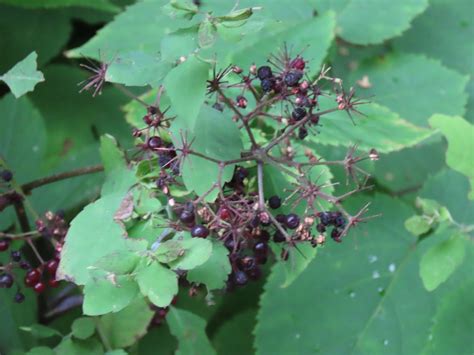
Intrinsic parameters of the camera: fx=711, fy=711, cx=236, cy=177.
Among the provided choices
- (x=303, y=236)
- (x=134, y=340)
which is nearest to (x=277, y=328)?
(x=134, y=340)

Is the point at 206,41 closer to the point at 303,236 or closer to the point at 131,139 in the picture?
the point at 303,236

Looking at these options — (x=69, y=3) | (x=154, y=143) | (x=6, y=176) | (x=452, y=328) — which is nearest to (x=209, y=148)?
(x=154, y=143)

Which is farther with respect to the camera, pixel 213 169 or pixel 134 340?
pixel 134 340

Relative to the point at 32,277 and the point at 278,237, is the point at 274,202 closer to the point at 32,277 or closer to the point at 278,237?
the point at 278,237

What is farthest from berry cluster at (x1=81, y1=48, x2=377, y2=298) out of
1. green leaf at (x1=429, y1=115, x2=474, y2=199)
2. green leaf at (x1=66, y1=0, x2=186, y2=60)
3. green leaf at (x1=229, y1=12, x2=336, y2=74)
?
green leaf at (x1=66, y1=0, x2=186, y2=60)

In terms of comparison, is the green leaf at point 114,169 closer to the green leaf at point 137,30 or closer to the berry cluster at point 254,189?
the berry cluster at point 254,189

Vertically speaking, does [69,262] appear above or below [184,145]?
below
